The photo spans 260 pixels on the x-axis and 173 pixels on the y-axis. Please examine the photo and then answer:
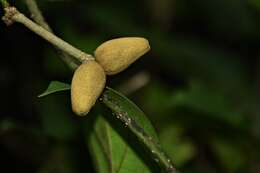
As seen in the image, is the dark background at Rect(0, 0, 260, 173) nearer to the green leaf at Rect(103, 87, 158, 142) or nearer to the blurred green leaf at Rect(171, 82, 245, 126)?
the blurred green leaf at Rect(171, 82, 245, 126)

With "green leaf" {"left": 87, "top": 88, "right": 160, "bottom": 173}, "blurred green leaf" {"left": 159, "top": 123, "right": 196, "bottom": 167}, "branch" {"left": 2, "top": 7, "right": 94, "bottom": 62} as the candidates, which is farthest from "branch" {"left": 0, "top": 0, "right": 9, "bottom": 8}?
"blurred green leaf" {"left": 159, "top": 123, "right": 196, "bottom": 167}

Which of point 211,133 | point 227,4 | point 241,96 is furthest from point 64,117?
point 227,4

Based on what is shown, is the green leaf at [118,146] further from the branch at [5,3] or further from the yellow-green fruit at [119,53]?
the branch at [5,3]

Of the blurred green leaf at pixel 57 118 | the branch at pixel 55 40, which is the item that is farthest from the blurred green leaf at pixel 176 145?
the branch at pixel 55 40

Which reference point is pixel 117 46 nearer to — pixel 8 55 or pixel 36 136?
pixel 36 136

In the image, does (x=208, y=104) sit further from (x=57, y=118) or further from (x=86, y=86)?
(x=86, y=86)

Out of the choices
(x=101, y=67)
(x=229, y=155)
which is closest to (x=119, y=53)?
(x=101, y=67)
